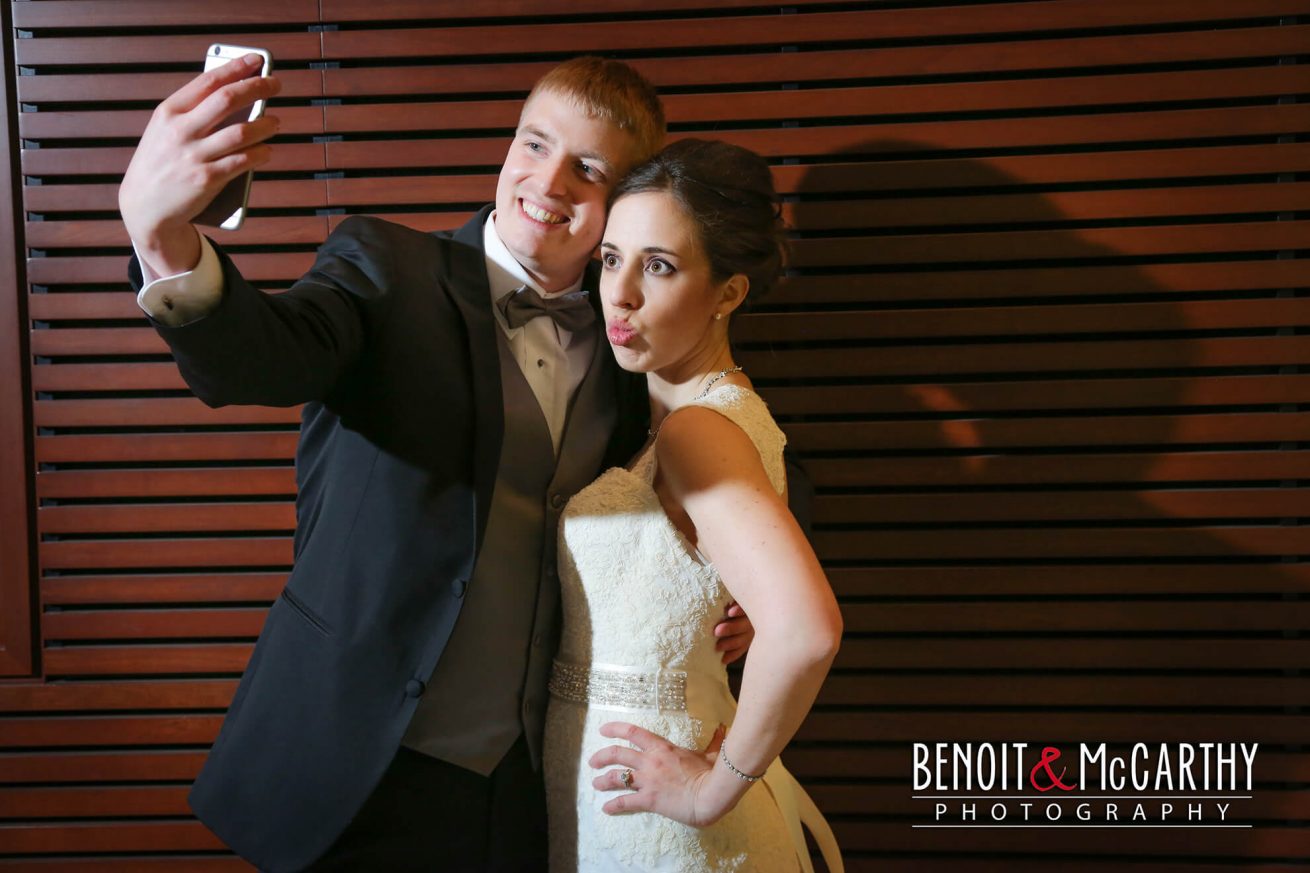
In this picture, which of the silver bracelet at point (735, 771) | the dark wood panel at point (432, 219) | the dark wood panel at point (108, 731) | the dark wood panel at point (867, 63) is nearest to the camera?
the silver bracelet at point (735, 771)

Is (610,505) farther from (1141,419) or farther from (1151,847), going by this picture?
(1151,847)

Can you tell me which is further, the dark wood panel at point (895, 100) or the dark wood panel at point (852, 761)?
the dark wood panel at point (852, 761)

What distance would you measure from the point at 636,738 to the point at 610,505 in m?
0.37

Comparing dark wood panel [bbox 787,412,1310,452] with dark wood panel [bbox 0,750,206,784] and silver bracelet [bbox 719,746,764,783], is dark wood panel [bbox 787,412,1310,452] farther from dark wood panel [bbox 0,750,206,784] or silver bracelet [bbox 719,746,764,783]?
dark wood panel [bbox 0,750,206,784]

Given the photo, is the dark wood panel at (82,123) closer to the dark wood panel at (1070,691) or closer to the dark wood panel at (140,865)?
the dark wood panel at (140,865)

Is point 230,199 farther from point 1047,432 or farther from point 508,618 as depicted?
point 1047,432

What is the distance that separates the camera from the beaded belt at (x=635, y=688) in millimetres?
1583

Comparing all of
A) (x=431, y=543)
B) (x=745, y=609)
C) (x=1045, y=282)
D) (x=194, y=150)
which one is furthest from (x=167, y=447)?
(x=1045, y=282)

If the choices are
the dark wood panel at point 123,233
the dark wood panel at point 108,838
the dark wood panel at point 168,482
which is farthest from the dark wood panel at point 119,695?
the dark wood panel at point 123,233

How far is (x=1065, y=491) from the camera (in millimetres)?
2389

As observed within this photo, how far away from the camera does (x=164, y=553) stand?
249 cm

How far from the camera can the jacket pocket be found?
1.61m

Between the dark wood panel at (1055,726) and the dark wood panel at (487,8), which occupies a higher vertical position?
the dark wood panel at (487,8)

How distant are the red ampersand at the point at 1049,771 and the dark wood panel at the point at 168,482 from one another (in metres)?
1.93
